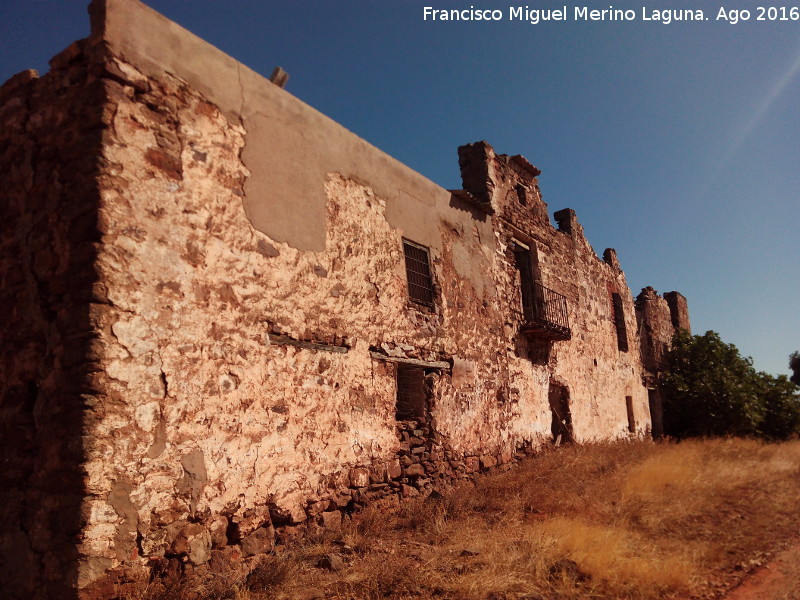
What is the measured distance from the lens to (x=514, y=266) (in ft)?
37.3

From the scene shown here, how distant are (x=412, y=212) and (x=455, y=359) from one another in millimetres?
2300

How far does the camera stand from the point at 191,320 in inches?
204

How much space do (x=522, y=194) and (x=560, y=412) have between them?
15.2ft

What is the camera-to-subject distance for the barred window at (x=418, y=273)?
8469 millimetres

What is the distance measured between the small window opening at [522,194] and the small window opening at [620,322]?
5784 millimetres

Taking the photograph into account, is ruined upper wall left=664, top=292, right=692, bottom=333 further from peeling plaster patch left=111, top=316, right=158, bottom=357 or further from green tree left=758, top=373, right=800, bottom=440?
peeling plaster patch left=111, top=316, right=158, bottom=357

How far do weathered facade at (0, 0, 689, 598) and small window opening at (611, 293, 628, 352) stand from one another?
9.41 metres

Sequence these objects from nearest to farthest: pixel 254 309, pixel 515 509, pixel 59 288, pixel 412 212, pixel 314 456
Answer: pixel 59 288, pixel 254 309, pixel 314 456, pixel 515 509, pixel 412 212

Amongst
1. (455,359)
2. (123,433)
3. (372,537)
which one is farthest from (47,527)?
(455,359)

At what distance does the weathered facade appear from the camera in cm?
448

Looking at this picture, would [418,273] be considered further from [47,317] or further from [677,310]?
[677,310]

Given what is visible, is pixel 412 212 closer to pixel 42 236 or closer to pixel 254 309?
pixel 254 309

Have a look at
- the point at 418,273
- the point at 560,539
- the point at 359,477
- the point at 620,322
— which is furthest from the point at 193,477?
the point at 620,322

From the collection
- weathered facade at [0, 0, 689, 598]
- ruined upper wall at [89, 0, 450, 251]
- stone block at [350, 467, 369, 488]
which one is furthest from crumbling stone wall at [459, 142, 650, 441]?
stone block at [350, 467, 369, 488]
